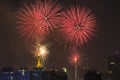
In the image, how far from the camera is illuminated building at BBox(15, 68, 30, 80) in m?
76.5

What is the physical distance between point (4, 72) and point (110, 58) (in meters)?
21.4

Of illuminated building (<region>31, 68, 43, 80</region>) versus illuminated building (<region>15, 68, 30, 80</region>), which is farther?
illuminated building (<region>15, 68, 30, 80</region>)

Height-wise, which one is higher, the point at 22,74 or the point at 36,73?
the point at 36,73

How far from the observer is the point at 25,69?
259 ft

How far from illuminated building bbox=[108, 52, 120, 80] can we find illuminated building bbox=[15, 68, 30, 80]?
15848mm

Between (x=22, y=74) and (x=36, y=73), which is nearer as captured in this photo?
(x=36, y=73)

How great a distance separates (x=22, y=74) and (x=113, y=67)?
1785 centimetres

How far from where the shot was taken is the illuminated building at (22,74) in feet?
251

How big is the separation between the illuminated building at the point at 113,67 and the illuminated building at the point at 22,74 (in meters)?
15.8

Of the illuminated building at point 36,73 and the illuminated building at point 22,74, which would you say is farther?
the illuminated building at point 22,74

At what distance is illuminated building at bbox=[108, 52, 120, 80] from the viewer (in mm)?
73369

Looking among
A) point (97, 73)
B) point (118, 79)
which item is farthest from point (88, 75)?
point (118, 79)

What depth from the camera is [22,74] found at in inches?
3056

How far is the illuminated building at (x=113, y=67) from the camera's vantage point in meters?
73.4
